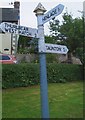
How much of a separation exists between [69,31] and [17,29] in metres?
20.8

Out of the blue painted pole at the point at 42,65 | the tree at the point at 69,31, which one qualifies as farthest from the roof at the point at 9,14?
the blue painted pole at the point at 42,65

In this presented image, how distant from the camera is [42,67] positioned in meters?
5.50

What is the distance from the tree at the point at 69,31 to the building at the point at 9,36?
25.4ft

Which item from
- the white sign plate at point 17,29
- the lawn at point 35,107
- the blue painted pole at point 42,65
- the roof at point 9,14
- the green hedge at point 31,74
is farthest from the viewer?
the roof at point 9,14

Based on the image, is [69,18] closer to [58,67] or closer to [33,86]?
[58,67]

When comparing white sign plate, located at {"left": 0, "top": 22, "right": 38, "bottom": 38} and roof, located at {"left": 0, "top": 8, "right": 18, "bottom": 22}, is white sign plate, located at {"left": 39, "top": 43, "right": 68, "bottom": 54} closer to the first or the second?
white sign plate, located at {"left": 0, "top": 22, "right": 38, "bottom": 38}

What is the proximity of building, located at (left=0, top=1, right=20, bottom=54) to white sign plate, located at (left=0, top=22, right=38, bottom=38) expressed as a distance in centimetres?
2929

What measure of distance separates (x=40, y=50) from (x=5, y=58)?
19014 mm

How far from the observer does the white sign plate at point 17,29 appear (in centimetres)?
517

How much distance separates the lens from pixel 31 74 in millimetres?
16328

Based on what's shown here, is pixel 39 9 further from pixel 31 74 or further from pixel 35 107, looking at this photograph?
pixel 31 74

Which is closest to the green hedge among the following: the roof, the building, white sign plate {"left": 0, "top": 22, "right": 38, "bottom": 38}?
white sign plate {"left": 0, "top": 22, "right": 38, "bottom": 38}

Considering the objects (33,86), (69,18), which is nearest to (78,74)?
(33,86)

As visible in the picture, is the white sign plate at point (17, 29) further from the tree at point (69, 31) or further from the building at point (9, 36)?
the building at point (9, 36)
